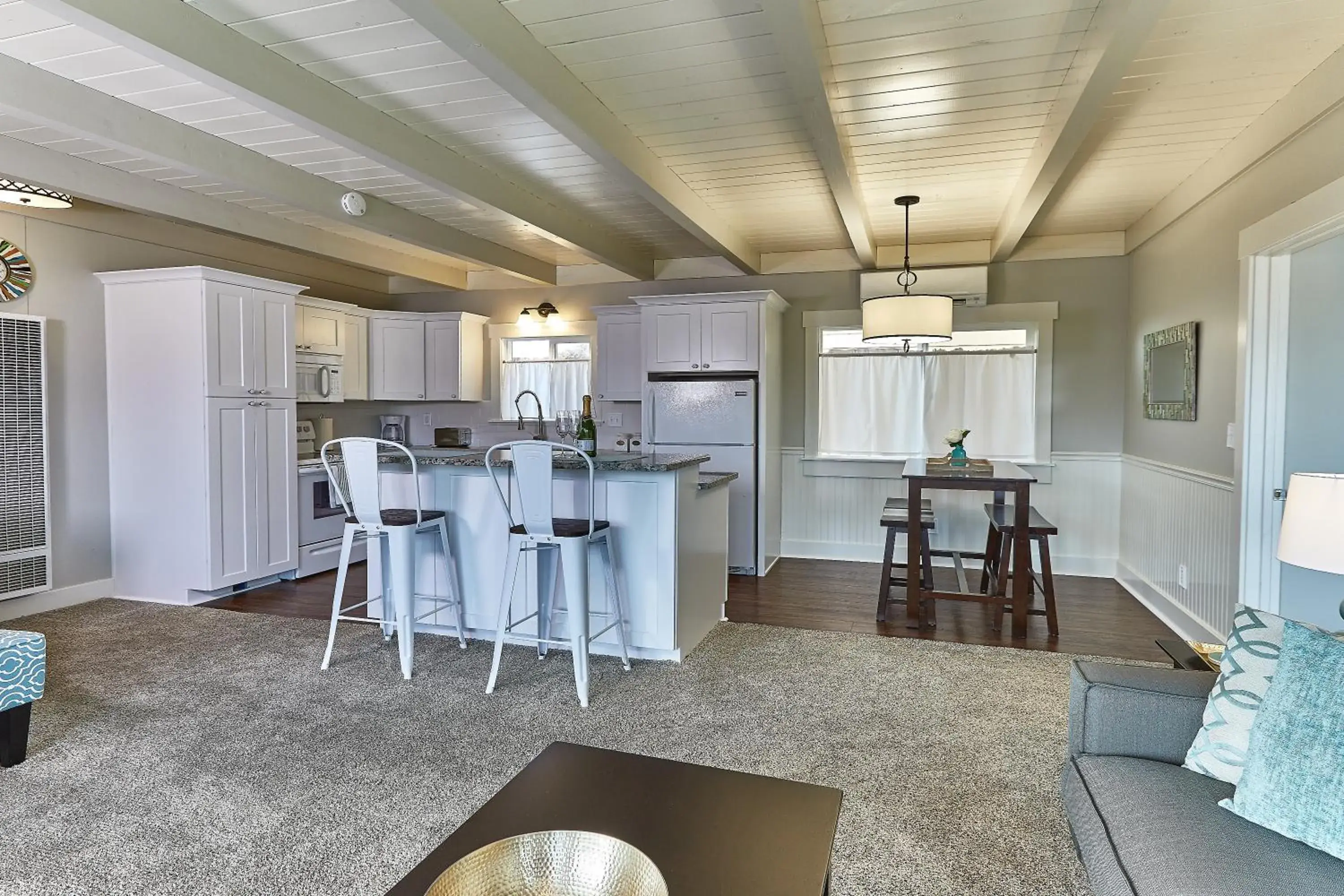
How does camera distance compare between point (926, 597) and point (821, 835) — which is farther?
point (926, 597)

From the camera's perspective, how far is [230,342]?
15.2 ft

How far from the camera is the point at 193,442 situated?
4.54 meters

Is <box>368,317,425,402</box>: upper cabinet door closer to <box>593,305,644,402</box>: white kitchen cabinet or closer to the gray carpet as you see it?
<box>593,305,644,402</box>: white kitchen cabinet

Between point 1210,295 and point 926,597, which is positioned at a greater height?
point 1210,295

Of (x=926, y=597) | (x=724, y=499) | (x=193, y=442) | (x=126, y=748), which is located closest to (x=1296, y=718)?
(x=926, y=597)

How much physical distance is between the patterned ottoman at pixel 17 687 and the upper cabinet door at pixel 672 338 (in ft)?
13.0

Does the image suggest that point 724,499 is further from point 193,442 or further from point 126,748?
point 193,442

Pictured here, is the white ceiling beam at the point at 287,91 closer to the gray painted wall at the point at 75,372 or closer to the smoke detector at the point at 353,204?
the smoke detector at the point at 353,204

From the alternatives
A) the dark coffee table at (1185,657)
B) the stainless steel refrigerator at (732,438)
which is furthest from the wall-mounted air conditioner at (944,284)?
the dark coffee table at (1185,657)

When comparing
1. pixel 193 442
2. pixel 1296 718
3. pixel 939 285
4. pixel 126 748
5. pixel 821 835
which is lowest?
pixel 126 748

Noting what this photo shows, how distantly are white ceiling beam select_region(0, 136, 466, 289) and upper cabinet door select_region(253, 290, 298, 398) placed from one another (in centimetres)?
41

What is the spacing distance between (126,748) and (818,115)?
3381mm

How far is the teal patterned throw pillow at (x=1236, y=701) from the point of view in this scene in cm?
157

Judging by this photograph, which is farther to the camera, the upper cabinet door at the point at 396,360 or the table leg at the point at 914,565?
the upper cabinet door at the point at 396,360
